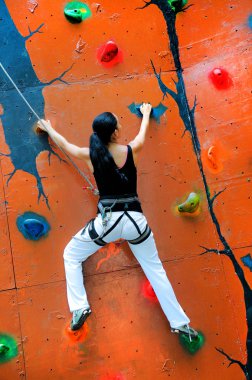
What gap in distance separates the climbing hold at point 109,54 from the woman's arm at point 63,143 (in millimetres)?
712

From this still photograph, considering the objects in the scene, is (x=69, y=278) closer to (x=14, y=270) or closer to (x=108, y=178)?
(x=14, y=270)

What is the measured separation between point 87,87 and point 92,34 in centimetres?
45

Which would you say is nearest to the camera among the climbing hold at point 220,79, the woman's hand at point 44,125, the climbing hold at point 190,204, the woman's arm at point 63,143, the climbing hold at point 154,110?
the woman's arm at point 63,143

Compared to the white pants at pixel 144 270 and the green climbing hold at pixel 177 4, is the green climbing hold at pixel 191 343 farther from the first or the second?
the green climbing hold at pixel 177 4

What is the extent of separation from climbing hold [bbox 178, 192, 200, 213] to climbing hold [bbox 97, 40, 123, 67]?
50.4 inches

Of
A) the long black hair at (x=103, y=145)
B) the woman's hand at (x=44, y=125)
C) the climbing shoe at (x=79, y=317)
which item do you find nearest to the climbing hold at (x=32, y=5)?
the woman's hand at (x=44, y=125)

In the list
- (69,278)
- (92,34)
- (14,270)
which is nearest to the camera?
(69,278)

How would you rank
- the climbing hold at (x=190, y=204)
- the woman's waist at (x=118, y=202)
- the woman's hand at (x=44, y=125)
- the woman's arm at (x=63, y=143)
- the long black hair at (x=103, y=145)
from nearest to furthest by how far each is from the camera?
the long black hair at (x=103, y=145) < the woman's waist at (x=118, y=202) < the woman's arm at (x=63, y=143) < the woman's hand at (x=44, y=125) < the climbing hold at (x=190, y=204)

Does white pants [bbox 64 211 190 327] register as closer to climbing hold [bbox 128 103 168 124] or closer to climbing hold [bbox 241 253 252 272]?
climbing hold [bbox 241 253 252 272]

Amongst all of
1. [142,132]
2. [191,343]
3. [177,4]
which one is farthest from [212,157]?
[191,343]

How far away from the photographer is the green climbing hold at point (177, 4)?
151 inches

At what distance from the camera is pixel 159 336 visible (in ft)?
11.6

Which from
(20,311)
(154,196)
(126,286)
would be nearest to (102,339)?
(126,286)

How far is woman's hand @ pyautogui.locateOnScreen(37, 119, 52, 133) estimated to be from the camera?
11.0ft
